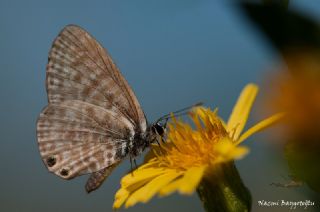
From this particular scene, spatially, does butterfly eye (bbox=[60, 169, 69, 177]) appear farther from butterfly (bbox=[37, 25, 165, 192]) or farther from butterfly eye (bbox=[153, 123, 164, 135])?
butterfly eye (bbox=[153, 123, 164, 135])

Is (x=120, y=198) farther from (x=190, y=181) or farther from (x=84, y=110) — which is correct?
(x=84, y=110)

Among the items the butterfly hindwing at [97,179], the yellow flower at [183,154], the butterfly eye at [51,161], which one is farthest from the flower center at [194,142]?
the butterfly eye at [51,161]

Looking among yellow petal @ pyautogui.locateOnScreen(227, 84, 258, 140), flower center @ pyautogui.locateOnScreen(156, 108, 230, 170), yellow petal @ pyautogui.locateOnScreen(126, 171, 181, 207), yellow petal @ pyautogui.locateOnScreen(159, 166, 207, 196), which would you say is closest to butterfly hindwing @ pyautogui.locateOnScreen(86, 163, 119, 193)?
flower center @ pyautogui.locateOnScreen(156, 108, 230, 170)

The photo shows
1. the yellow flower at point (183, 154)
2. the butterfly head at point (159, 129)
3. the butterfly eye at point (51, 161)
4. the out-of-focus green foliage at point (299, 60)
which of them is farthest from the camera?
the butterfly eye at point (51, 161)

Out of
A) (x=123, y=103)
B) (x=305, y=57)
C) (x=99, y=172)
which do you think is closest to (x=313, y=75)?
(x=305, y=57)

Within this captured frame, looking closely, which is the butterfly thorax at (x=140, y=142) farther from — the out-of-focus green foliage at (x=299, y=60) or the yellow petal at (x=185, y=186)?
the out-of-focus green foliage at (x=299, y=60)

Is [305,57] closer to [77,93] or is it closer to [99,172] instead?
[99,172]
